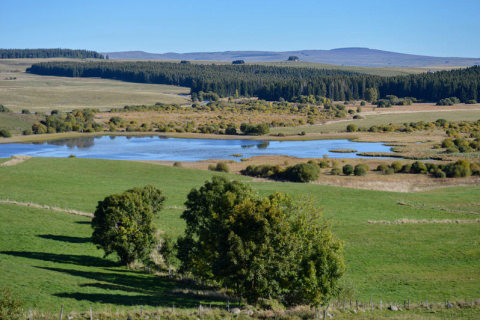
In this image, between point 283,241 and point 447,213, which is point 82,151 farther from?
point 283,241

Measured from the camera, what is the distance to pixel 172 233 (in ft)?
129

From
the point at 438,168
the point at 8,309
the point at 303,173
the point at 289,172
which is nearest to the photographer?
the point at 8,309

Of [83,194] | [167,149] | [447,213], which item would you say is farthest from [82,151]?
[447,213]

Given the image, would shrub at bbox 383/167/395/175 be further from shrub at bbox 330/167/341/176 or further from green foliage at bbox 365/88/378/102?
green foliage at bbox 365/88/378/102

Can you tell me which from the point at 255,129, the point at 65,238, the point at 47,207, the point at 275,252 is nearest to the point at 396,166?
the point at 47,207

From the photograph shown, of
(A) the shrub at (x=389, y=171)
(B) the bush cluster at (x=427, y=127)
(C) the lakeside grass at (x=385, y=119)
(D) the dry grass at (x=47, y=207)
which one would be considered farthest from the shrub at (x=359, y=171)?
(C) the lakeside grass at (x=385, y=119)

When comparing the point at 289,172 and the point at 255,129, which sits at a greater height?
the point at 255,129

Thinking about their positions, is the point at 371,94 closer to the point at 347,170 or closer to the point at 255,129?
the point at 255,129

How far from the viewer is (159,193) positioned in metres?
39.0

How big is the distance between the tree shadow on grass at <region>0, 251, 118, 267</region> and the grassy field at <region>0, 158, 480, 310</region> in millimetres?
60

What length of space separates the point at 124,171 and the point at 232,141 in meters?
47.2

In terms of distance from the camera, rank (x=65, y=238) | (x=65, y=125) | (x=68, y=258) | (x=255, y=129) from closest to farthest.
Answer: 1. (x=68, y=258)
2. (x=65, y=238)
3. (x=255, y=129)
4. (x=65, y=125)

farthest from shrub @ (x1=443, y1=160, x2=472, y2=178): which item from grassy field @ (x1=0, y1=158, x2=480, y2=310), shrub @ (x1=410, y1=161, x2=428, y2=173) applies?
grassy field @ (x1=0, y1=158, x2=480, y2=310)

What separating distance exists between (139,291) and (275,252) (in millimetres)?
7139
